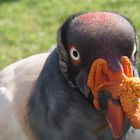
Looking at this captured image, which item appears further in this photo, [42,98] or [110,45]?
[42,98]

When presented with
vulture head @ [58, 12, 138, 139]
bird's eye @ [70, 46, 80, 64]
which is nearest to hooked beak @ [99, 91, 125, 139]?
vulture head @ [58, 12, 138, 139]

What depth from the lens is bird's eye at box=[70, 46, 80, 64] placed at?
2287 mm

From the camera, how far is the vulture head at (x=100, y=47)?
2186 millimetres

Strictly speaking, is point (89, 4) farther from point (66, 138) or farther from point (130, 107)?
point (130, 107)

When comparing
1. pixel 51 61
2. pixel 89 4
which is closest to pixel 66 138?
pixel 51 61

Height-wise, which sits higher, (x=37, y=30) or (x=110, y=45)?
(x=37, y=30)

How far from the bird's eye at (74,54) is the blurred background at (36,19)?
2657mm

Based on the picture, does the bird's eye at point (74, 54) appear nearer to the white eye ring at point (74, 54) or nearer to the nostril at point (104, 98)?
the white eye ring at point (74, 54)

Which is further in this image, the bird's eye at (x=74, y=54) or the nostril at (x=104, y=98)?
the bird's eye at (x=74, y=54)

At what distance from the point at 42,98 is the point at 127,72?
20.5 inches

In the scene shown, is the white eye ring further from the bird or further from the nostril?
the nostril

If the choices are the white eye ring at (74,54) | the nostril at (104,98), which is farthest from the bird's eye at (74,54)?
the nostril at (104,98)

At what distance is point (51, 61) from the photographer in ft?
8.34

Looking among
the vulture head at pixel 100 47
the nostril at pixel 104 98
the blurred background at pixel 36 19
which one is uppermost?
the blurred background at pixel 36 19
